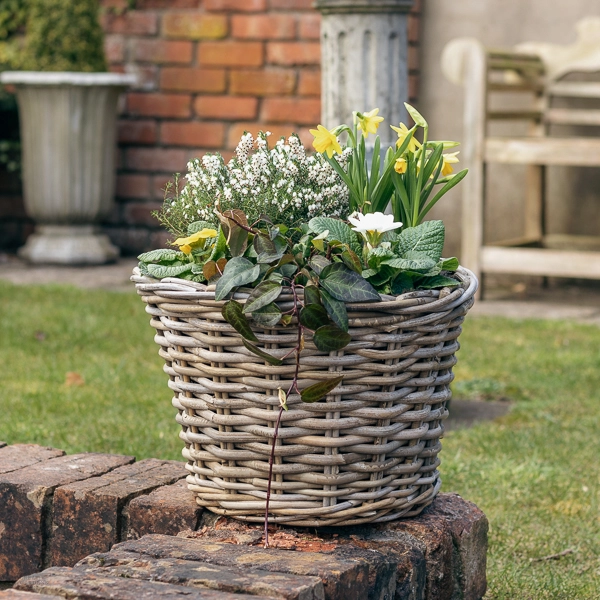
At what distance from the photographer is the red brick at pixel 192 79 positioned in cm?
577

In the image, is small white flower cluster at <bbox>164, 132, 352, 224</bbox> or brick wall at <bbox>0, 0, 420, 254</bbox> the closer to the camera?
small white flower cluster at <bbox>164, 132, 352, 224</bbox>

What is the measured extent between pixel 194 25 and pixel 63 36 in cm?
69

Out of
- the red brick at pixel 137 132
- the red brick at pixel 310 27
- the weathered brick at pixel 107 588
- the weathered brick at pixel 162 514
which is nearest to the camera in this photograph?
the weathered brick at pixel 107 588

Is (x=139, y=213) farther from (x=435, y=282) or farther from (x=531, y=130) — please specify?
(x=435, y=282)

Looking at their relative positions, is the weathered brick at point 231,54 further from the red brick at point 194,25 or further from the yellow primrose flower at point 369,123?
the yellow primrose flower at point 369,123

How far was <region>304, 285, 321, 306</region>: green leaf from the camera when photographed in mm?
1442

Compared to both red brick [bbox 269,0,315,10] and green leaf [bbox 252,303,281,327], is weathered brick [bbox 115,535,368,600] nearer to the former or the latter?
green leaf [bbox 252,303,281,327]

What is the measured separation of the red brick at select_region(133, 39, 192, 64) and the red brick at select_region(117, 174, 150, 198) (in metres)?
0.65

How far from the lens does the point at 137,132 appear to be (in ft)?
19.9

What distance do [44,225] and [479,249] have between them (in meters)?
2.42

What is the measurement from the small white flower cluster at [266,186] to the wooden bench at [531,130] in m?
3.19

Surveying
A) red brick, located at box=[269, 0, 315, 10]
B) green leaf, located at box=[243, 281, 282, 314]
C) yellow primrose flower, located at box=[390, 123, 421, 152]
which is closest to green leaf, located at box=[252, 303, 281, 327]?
green leaf, located at box=[243, 281, 282, 314]

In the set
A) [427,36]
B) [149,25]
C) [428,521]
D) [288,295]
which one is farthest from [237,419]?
[149,25]

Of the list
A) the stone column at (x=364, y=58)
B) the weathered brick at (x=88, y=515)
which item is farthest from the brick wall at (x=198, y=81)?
the weathered brick at (x=88, y=515)
